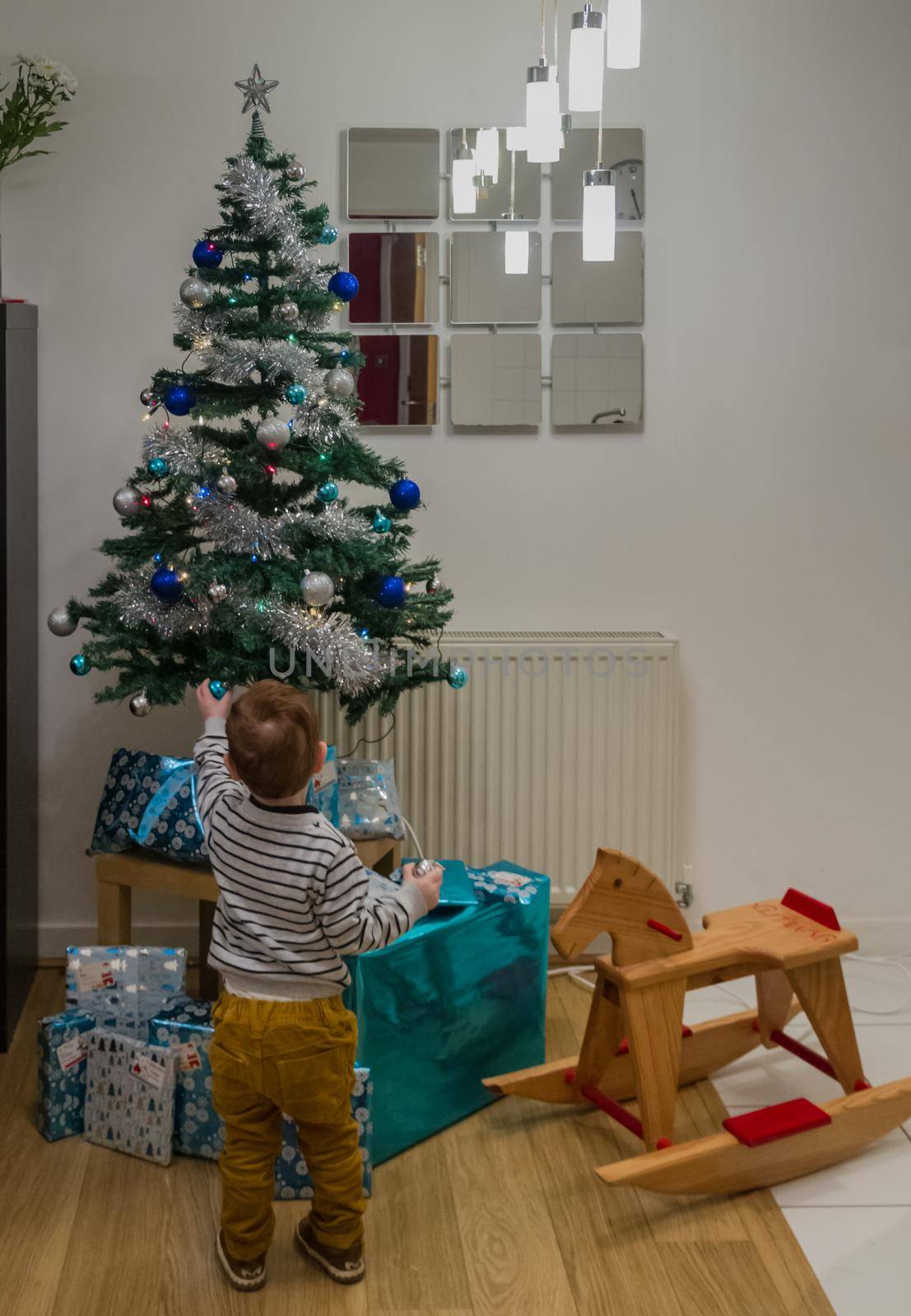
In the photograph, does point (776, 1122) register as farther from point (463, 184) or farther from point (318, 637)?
point (463, 184)

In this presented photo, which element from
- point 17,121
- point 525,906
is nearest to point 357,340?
point 17,121

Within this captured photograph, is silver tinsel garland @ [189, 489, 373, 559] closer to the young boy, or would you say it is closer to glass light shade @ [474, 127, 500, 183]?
the young boy

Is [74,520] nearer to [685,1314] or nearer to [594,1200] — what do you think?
[594,1200]

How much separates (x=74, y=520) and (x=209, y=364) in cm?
85

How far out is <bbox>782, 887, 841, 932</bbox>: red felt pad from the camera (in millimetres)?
2652

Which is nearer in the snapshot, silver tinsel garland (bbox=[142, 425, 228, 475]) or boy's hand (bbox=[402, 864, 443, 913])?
boy's hand (bbox=[402, 864, 443, 913])

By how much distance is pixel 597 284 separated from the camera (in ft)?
11.0

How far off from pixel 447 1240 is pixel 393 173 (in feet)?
7.94

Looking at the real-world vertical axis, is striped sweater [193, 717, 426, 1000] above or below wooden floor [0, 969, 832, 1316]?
above

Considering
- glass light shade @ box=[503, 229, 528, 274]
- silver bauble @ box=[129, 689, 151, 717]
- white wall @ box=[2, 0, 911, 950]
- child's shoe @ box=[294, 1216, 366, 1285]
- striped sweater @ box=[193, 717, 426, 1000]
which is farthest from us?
white wall @ box=[2, 0, 911, 950]

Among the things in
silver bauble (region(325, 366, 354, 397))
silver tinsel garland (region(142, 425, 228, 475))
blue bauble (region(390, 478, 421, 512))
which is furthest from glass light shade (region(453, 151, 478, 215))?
silver tinsel garland (region(142, 425, 228, 475))

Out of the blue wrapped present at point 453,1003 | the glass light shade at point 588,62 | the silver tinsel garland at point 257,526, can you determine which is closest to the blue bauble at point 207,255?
the silver tinsel garland at point 257,526

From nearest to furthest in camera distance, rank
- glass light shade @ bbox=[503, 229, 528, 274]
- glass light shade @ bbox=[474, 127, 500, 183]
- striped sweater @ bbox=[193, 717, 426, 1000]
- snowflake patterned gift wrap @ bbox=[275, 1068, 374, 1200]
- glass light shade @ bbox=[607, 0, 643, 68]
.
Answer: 1. glass light shade @ bbox=[607, 0, 643, 68]
2. striped sweater @ bbox=[193, 717, 426, 1000]
3. snowflake patterned gift wrap @ bbox=[275, 1068, 374, 1200]
4. glass light shade @ bbox=[474, 127, 500, 183]
5. glass light shade @ bbox=[503, 229, 528, 274]

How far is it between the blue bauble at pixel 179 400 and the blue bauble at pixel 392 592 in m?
0.53
